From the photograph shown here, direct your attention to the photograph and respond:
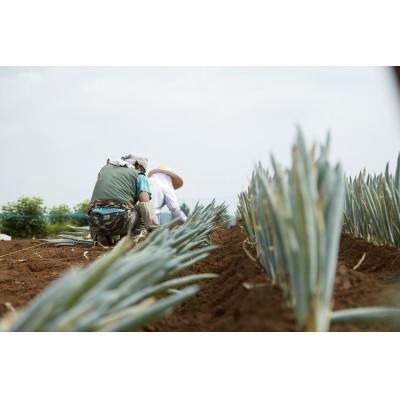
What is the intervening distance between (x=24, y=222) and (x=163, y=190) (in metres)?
3.30

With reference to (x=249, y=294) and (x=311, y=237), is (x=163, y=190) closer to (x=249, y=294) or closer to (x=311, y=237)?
(x=249, y=294)

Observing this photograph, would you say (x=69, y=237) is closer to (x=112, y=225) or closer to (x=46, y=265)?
(x=112, y=225)

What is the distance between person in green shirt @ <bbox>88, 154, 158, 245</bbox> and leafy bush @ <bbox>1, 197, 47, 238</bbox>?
138 inches

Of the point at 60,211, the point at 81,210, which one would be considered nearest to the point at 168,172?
the point at 81,210

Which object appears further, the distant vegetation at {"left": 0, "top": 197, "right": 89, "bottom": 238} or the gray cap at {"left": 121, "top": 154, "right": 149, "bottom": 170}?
the distant vegetation at {"left": 0, "top": 197, "right": 89, "bottom": 238}

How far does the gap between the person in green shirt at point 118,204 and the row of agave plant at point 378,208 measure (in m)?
1.31

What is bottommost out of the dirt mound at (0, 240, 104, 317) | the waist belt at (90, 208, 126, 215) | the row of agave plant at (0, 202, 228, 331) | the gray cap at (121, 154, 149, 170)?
the dirt mound at (0, 240, 104, 317)

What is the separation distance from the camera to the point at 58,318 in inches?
26.6

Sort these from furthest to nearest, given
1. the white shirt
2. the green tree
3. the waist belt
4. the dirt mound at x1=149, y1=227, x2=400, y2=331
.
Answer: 1. the green tree
2. the white shirt
3. the waist belt
4. the dirt mound at x1=149, y1=227, x2=400, y2=331

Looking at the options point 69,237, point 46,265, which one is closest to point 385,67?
point 46,265

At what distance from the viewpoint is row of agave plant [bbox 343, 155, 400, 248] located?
168cm

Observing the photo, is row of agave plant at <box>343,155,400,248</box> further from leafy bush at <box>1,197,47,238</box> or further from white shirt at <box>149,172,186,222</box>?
leafy bush at <box>1,197,47,238</box>

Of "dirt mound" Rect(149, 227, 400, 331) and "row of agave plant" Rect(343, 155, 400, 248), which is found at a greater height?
"row of agave plant" Rect(343, 155, 400, 248)

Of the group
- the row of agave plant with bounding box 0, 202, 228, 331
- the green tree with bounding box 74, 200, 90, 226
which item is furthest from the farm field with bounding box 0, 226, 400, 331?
the green tree with bounding box 74, 200, 90, 226
